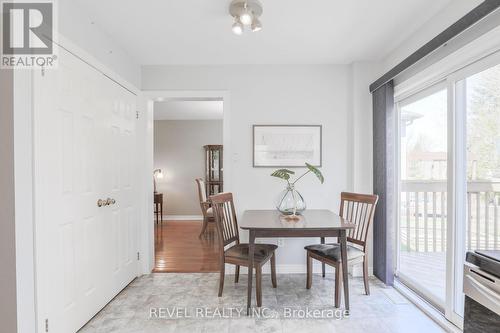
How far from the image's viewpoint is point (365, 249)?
2.37 m

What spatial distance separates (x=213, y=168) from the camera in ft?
19.2

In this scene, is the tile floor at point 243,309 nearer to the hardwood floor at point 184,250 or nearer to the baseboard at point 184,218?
the hardwood floor at point 184,250

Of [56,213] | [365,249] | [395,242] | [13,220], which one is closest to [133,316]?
[56,213]

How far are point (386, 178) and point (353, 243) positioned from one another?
76 cm

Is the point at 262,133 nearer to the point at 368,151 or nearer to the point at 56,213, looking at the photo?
the point at 368,151

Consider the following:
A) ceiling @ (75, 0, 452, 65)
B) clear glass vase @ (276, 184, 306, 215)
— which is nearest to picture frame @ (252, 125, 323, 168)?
clear glass vase @ (276, 184, 306, 215)

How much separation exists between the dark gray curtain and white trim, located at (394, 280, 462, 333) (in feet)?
0.39

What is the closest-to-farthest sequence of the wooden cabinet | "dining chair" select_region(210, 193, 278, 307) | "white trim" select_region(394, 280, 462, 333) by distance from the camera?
"white trim" select_region(394, 280, 462, 333) < "dining chair" select_region(210, 193, 278, 307) < the wooden cabinet

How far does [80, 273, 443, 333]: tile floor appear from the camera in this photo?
1.94 m

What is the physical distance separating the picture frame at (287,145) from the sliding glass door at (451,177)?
94 centimetres

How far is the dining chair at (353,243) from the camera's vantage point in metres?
2.23

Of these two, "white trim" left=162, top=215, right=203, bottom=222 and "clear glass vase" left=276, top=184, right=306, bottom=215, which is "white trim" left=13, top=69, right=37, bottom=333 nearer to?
"clear glass vase" left=276, top=184, right=306, bottom=215

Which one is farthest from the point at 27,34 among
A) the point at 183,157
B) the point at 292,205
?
the point at 183,157

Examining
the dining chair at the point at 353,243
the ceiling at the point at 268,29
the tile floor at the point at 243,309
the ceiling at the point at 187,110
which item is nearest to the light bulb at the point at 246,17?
the ceiling at the point at 268,29
